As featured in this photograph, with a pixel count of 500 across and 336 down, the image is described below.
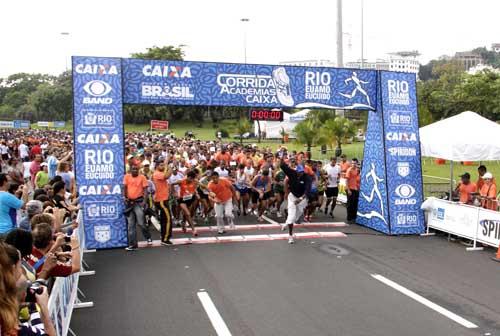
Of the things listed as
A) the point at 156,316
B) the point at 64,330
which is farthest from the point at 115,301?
the point at 64,330

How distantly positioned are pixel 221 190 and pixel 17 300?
9939mm

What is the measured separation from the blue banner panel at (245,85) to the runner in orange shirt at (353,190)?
2217mm

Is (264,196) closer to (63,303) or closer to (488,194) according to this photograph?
(488,194)

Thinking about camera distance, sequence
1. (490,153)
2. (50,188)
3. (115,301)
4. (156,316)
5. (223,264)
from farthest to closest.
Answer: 1. (490,153)
2. (223,264)
3. (50,188)
4. (115,301)
5. (156,316)

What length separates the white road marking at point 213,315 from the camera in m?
7.05

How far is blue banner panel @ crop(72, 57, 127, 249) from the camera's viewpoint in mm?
11734

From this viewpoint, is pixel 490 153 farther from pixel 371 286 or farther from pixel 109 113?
pixel 109 113

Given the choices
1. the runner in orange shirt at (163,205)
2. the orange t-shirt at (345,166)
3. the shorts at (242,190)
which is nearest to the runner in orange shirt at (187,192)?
the runner in orange shirt at (163,205)

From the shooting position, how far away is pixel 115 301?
325 inches

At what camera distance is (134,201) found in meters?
11.7

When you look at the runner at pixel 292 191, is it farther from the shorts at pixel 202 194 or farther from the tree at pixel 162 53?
the tree at pixel 162 53

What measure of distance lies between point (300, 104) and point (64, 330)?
9005mm

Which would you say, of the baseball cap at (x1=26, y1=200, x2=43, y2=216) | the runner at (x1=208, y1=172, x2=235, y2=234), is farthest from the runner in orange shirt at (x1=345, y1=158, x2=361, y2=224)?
the baseball cap at (x1=26, y1=200, x2=43, y2=216)

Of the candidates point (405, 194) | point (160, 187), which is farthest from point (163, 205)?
point (405, 194)
